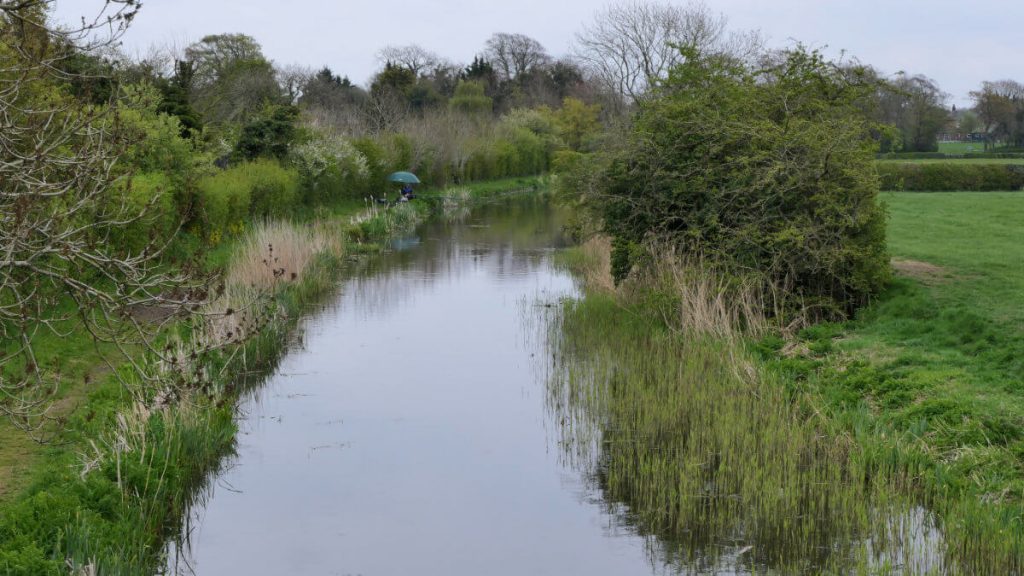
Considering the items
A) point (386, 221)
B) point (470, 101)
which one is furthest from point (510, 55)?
point (386, 221)

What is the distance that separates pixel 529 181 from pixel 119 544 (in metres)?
56.8

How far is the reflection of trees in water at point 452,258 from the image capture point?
914 inches

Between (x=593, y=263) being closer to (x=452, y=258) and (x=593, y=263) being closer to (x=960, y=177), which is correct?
(x=452, y=258)

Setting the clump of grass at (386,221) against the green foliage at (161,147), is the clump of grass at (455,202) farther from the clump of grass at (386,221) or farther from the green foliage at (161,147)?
the green foliage at (161,147)

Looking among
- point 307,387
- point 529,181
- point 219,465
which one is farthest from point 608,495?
point 529,181

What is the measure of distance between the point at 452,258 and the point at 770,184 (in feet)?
45.6

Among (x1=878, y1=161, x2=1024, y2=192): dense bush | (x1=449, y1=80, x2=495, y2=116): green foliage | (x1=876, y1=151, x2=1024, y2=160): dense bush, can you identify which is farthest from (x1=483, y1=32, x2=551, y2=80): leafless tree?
(x1=878, y1=161, x2=1024, y2=192): dense bush

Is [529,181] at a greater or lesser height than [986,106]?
lesser

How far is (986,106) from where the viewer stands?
73.6m

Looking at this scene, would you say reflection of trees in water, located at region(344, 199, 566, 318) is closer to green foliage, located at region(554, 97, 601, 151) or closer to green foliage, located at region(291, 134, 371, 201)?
green foliage, located at region(291, 134, 371, 201)

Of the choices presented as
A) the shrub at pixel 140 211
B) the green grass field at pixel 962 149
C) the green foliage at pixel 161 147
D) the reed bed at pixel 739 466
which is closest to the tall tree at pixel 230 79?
the green foliage at pixel 161 147

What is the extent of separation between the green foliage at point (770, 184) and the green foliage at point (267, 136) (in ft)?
54.8

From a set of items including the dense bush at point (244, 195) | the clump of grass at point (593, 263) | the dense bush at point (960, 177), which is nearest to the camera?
the clump of grass at point (593, 263)

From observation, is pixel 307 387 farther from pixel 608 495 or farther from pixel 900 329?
pixel 900 329
